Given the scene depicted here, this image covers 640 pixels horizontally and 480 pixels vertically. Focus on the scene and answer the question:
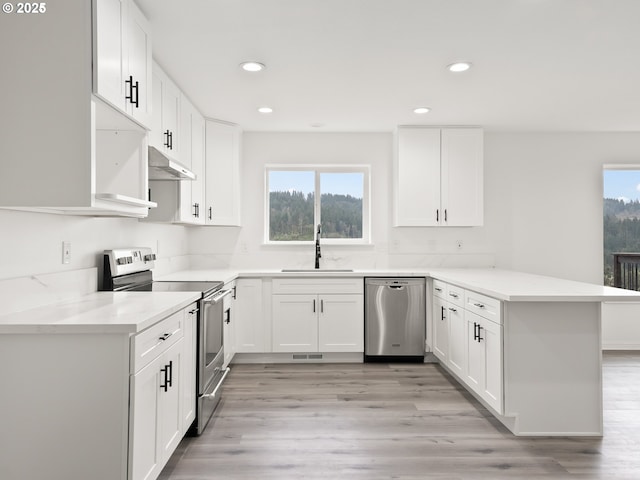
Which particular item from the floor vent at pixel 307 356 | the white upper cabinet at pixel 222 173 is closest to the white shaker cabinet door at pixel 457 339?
the floor vent at pixel 307 356

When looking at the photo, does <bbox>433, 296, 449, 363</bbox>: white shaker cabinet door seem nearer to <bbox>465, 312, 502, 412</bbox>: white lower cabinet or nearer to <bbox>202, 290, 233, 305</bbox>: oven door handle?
<bbox>465, 312, 502, 412</bbox>: white lower cabinet

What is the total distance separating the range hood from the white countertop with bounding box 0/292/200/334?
34.0 inches

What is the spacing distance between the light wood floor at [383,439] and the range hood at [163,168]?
1.73 m

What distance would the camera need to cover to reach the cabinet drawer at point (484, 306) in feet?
8.57

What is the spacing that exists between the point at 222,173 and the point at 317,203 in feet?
3.76

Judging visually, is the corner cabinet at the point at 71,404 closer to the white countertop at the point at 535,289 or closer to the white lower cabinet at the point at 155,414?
the white lower cabinet at the point at 155,414

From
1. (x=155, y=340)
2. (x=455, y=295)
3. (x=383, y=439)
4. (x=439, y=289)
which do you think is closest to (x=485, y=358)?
(x=455, y=295)

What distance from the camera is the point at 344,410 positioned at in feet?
9.66

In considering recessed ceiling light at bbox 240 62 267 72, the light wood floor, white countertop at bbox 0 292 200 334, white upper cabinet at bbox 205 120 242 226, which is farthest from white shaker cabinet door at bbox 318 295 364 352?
recessed ceiling light at bbox 240 62 267 72

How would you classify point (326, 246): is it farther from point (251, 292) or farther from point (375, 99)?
point (375, 99)

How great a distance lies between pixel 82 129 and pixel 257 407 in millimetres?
2210

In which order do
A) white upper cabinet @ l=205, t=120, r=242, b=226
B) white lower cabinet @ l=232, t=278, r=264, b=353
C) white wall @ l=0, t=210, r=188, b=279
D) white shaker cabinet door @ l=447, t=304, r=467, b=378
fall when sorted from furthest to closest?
white upper cabinet @ l=205, t=120, r=242, b=226 < white lower cabinet @ l=232, t=278, r=264, b=353 < white shaker cabinet door @ l=447, t=304, r=467, b=378 < white wall @ l=0, t=210, r=188, b=279

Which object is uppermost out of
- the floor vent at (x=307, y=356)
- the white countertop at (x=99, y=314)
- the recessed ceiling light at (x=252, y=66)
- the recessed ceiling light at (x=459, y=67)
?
the recessed ceiling light at (x=459, y=67)

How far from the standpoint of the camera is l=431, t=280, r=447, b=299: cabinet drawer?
3.74 metres
